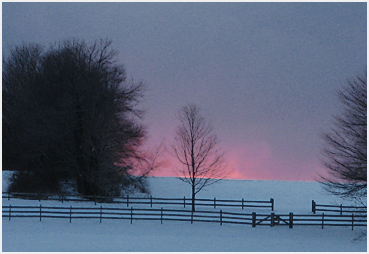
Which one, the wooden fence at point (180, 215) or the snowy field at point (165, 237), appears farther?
the wooden fence at point (180, 215)

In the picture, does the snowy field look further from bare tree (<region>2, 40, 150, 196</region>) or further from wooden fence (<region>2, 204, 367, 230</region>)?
bare tree (<region>2, 40, 150, 196</region>)

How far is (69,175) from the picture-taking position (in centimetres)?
4012

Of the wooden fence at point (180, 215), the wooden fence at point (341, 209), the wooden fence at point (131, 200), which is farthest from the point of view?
the wooden fence at point (131, 200)

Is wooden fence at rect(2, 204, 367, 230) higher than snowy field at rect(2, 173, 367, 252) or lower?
higher

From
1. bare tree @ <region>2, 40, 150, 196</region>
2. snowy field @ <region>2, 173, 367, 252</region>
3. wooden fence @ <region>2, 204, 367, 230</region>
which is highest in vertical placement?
bare tree @ <region>2, 40, 150, 196</region>

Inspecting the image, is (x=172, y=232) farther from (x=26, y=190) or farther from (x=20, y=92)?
(x=20, y=92)

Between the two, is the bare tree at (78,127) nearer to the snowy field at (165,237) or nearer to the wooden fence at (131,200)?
the wooden fence at (131,200)

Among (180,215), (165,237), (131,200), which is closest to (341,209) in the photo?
→ (180,215)

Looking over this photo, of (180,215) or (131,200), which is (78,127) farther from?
(180,215)

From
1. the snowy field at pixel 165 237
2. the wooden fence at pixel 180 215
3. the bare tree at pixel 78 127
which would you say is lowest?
the snowy field at pixel 165 237

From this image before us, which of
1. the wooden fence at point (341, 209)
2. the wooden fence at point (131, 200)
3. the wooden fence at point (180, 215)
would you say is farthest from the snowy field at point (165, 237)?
the wooden fence at point (131, 200)

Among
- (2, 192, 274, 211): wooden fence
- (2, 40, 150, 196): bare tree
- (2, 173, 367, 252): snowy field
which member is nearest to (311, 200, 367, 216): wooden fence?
(2, 173, 367, 252): snowy field

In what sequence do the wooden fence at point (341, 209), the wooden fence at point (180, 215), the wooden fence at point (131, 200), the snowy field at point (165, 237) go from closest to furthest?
the snowy field at point (165, 237), the wooden fence at point (341, 209), the wooden fence at point (180, 215), the wooden fence at point (131, 200)

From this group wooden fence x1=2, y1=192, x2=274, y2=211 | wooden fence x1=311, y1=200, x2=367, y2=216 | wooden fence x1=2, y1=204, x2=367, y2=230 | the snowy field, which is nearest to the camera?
the snowy field
